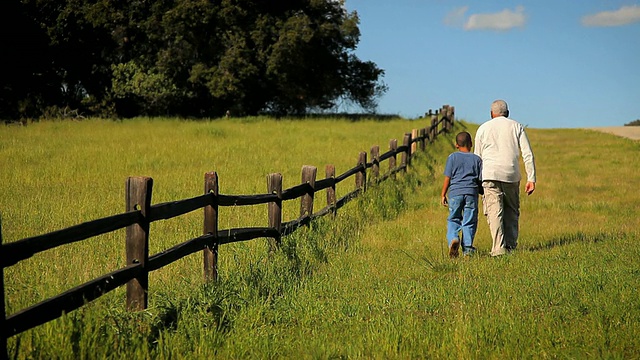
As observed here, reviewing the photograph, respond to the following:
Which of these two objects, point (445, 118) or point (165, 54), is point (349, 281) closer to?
point (445, 118)

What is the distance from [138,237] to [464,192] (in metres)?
4.94

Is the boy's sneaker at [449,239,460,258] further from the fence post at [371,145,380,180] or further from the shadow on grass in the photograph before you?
the fence post at [371,145,380,180]

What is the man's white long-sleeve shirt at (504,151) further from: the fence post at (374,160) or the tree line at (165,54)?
the tree line at (165,54)

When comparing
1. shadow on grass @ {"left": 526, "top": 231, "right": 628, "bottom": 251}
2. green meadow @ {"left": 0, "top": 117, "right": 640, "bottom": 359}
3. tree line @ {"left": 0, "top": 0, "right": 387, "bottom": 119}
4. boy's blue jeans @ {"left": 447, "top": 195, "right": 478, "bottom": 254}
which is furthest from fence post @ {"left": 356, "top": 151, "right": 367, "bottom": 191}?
tree line @ {"left": 0, "top": 0, "right": 387, "bottom": 119}

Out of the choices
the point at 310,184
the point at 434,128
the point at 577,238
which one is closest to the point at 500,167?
the point at 577,238

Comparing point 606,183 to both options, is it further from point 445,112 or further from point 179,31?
point 179,31

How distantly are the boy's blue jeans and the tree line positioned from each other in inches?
1135

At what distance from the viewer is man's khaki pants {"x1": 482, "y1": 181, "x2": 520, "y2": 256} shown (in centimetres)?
992

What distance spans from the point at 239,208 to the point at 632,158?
17790 mm

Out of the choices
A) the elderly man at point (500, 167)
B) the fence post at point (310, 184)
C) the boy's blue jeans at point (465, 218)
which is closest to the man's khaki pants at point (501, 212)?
the elderly man at point (500, 167)

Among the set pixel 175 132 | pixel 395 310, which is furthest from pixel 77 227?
pixel 175 132

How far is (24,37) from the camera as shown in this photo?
1465 inches

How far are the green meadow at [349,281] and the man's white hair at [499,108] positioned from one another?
1835 millimetres

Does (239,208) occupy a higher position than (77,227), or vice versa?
(77,227)
